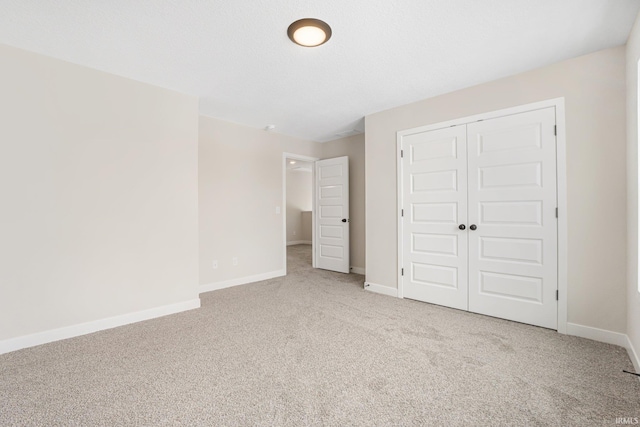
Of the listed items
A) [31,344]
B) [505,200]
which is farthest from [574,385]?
[31,344]

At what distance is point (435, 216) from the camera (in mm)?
3396

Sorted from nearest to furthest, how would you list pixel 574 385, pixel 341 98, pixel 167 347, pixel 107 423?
1. pixel 107 423
2. pixel 574 385
3. pixel 167 347
4. pixel 341 98

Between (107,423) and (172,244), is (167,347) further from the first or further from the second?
(172,244)

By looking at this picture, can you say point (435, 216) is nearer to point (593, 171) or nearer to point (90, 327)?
point (593, 171)

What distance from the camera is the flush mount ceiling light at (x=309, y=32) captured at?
2.04m

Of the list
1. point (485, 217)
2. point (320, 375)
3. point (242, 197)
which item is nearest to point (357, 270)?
point (242, 197)

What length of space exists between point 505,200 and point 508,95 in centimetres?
108

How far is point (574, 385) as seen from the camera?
180 centimetres

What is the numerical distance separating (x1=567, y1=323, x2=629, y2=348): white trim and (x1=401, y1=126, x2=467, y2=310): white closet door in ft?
3.00

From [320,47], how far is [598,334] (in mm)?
3439

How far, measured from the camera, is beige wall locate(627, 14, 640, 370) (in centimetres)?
200

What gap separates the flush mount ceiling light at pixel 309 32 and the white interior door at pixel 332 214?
291cm

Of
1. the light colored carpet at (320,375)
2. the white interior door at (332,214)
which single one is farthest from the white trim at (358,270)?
the light colored carpet at (320,375)

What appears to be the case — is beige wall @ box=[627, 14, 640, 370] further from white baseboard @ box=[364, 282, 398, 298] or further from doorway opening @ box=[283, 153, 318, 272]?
doorway opening @ box=[283, 153, 318, 272]
